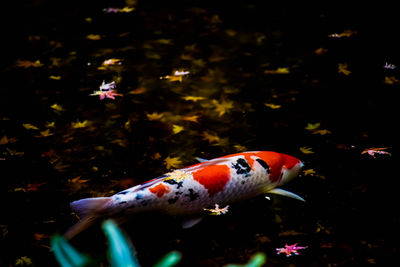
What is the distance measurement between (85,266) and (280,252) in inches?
71.5

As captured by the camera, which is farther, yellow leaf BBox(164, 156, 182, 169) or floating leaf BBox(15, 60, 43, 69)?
floating leaf BBox(15, 60, 43, 69)

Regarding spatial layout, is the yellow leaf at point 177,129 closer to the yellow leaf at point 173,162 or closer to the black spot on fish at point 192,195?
the yellow leaf at point 173,162

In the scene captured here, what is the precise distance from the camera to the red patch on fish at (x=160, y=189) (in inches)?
90.8

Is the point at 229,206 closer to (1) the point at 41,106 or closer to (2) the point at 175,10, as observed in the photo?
(1) the point at 41,106

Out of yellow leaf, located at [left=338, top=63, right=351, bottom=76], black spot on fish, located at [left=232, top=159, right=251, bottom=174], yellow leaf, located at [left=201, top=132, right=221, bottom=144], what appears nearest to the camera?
black spot on fish, located at [left=232, top=159, right=251, bottom=174]

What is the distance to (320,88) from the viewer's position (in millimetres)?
4098

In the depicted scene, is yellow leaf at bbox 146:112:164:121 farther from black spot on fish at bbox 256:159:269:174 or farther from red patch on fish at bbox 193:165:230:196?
black spot on fish at bbox 256:159:269:174

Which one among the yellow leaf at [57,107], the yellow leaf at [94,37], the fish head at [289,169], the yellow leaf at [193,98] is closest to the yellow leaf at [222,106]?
the yellow leaf at [193,98]

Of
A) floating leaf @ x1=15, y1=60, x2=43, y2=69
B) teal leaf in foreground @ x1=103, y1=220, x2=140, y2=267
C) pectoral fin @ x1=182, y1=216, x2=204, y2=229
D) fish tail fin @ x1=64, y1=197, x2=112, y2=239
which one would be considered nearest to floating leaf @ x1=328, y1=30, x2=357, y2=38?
pectoral fin @ x1=182, y1=216, x2=204, y2=229

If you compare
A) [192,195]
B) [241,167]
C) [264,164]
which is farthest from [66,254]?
[264,164]

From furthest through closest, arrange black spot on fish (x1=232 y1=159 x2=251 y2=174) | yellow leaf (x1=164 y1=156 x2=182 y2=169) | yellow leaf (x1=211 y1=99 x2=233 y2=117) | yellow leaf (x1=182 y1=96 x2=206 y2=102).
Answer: yellow leaf (x1=182 y1=96 x2=206 y2=102), yellow leaf (x1=211 y1=99 x2=233 y2=117), yellow leaf (x1=164 y1=156 x2=182 y2=169), black spot on fish (x1=232 y1=159 x2=251 y2=174)

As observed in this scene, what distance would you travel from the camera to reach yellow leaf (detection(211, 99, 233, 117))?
3745 mm

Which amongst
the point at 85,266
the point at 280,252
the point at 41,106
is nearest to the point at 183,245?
the point at 280,252

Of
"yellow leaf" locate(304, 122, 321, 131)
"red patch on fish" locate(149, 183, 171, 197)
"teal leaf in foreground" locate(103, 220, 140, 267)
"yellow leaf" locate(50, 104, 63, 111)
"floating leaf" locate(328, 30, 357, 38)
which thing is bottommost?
"yellow leaf" locate(304, 122, 321, 131)
